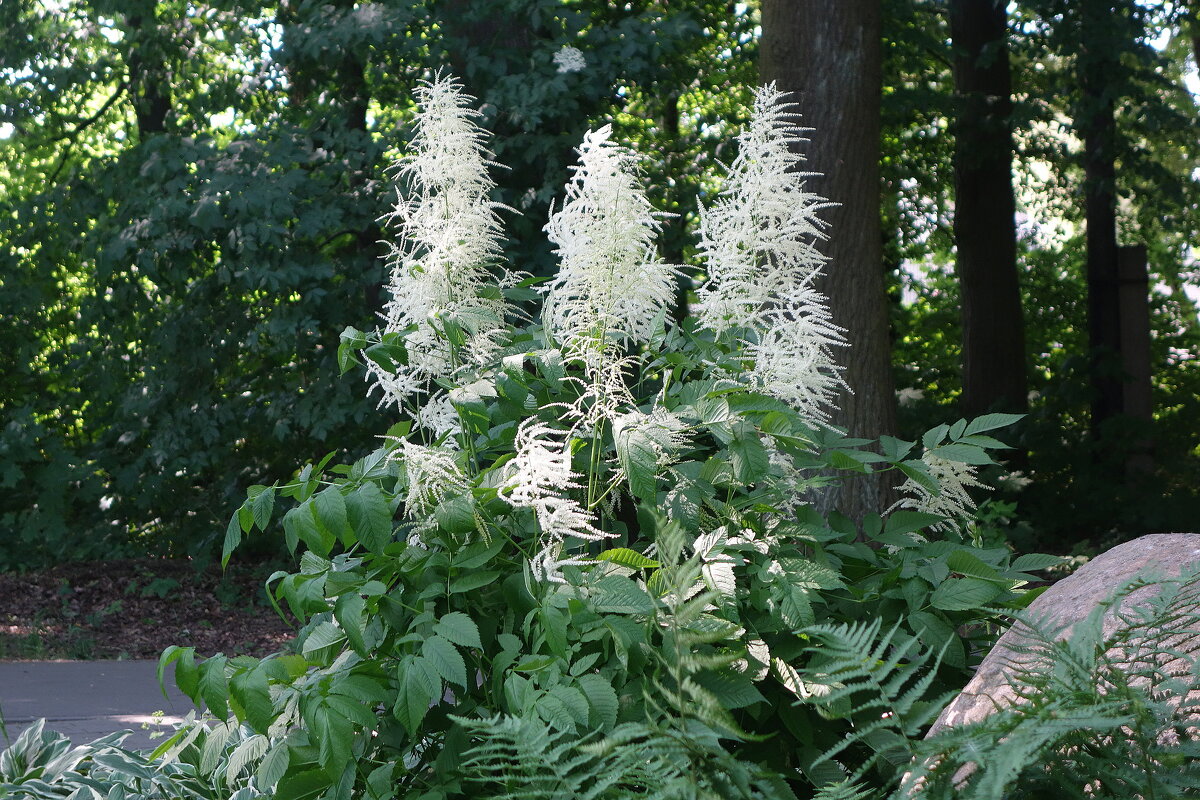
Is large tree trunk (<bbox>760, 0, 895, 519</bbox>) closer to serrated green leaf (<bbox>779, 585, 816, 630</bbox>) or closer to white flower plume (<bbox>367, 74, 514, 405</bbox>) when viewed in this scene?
white flower plume (<bbox>367, 74, 514, 405</bbox>)

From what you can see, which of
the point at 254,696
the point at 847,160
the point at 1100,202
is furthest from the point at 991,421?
the point at 1100,202

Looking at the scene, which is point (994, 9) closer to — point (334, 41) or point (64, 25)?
point (334, 41)

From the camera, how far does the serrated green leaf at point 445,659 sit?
2376 mm

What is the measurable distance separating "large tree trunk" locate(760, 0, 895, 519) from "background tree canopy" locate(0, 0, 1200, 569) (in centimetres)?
3

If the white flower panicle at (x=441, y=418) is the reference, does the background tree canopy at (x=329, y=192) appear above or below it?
A: above

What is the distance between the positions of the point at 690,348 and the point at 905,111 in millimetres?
9181

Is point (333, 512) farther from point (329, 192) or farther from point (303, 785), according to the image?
point (329, 192)

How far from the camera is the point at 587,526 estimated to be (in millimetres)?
2406

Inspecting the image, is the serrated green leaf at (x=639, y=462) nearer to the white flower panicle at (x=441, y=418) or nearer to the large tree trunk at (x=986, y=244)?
the white flower panicle at (x=441, y=418)

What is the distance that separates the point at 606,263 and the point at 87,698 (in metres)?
5.51

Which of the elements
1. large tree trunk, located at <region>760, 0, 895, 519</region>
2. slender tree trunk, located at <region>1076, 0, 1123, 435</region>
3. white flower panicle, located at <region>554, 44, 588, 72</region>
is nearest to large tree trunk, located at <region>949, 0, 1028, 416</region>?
slender tree trunk, located at <region>1076, 0, 1123, 435</region>

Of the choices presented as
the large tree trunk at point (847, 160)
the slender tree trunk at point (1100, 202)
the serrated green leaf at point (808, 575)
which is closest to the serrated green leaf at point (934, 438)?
the serrated green leaf at point (808, 575)

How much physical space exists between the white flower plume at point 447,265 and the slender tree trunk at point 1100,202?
9841 mm

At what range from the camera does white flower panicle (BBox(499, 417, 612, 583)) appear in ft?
7.70
